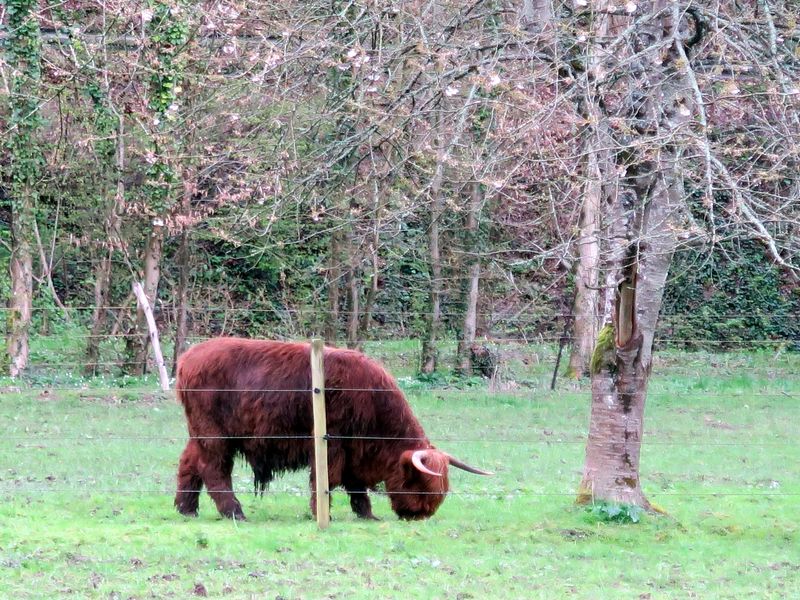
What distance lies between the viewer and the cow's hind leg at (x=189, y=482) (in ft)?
32.8

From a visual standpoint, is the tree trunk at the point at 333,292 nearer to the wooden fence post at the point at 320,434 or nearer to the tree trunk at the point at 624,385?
the tree trunk at the point at 624,385

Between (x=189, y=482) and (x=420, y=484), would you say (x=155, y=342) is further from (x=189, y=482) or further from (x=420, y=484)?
(x=420, y=484)

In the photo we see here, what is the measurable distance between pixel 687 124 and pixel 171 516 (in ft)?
17.8

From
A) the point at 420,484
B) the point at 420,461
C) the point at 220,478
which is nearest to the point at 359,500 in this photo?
the point at 420,484

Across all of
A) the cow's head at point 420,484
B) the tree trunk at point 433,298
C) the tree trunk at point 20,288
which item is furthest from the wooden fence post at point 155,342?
the cow's head at point 420,484

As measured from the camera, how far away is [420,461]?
32.6 ft


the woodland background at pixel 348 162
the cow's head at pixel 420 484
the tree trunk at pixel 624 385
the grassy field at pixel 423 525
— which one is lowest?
the grassy field at pixel 423 525

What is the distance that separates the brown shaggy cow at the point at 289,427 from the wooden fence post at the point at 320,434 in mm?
880

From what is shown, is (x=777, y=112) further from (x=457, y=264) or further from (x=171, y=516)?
(x=457, y=264)

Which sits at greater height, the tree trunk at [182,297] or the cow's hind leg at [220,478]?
the tree trunk at [182,297]

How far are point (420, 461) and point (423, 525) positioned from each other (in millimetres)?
608

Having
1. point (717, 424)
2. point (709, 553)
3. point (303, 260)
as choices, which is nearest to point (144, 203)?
point (303, 260)

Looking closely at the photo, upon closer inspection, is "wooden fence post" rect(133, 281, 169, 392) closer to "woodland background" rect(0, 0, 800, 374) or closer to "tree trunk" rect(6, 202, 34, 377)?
"woodland background" rect(0, 0, 800, 374)

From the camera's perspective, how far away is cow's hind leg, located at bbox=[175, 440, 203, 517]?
9.98 metres
